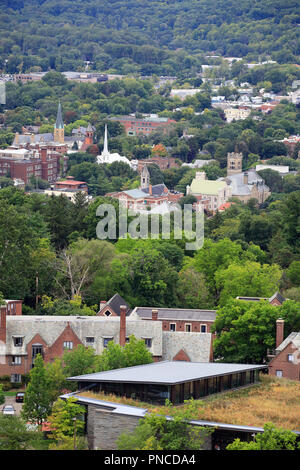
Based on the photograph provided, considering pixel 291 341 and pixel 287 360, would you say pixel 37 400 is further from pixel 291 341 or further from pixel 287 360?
pixel 291 341

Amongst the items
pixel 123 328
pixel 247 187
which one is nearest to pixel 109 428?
pixel 123 328

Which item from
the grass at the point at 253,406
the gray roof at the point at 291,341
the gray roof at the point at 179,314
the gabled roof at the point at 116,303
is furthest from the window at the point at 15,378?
the gray roof at the point at 291,341

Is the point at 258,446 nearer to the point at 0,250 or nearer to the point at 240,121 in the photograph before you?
the point at 0,250

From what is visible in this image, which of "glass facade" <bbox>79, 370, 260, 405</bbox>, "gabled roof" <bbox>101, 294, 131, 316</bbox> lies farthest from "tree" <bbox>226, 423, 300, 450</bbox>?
"gabled roof" <bbox>101, 294, 131, 316</bbox>

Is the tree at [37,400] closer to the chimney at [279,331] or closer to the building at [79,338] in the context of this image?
the building at [79,338]

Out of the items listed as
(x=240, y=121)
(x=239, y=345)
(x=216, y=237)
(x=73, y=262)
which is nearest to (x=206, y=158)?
(x=240, y=121)
